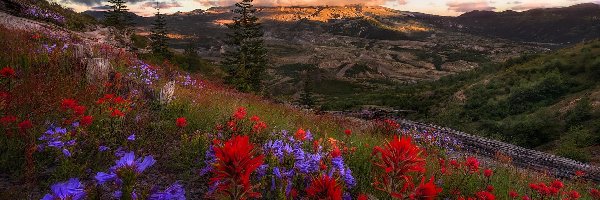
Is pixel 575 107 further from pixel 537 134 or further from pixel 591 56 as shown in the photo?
pixel 591 56

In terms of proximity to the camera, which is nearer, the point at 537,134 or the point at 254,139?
the point at 254,139

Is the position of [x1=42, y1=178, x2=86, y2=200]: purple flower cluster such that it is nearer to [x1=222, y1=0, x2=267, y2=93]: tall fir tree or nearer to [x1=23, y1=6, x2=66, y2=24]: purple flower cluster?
[x1=23, y1=6, x2=66, y2=24]: purple flower cluster

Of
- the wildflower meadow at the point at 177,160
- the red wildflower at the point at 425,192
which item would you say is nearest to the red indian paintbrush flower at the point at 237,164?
the wildflower meadow at the point at 177,160

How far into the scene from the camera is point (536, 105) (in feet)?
132

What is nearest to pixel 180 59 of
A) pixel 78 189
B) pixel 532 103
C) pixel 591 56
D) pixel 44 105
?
pixel 44 105

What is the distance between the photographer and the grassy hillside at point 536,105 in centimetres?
2789

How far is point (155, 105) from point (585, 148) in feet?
84.6

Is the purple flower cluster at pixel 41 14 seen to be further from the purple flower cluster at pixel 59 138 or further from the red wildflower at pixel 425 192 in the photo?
the red wildflower at pixel 425 192

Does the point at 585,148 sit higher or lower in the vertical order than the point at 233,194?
lower

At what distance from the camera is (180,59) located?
115 ft

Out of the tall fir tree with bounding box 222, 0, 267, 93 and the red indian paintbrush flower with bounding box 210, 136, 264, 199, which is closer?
the red indian paintbrush flower with bounding box 210, 136, 264, 199

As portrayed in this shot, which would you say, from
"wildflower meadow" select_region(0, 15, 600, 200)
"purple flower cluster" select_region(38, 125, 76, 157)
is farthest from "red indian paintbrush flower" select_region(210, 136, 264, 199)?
"purple flower cluster" select_region(38, 125, 76, 157)

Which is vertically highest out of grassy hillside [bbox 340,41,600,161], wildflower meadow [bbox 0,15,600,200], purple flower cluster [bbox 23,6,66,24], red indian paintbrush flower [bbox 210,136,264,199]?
purple flower cluster [bbox 23,6,66,24]

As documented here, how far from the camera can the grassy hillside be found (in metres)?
27.9
